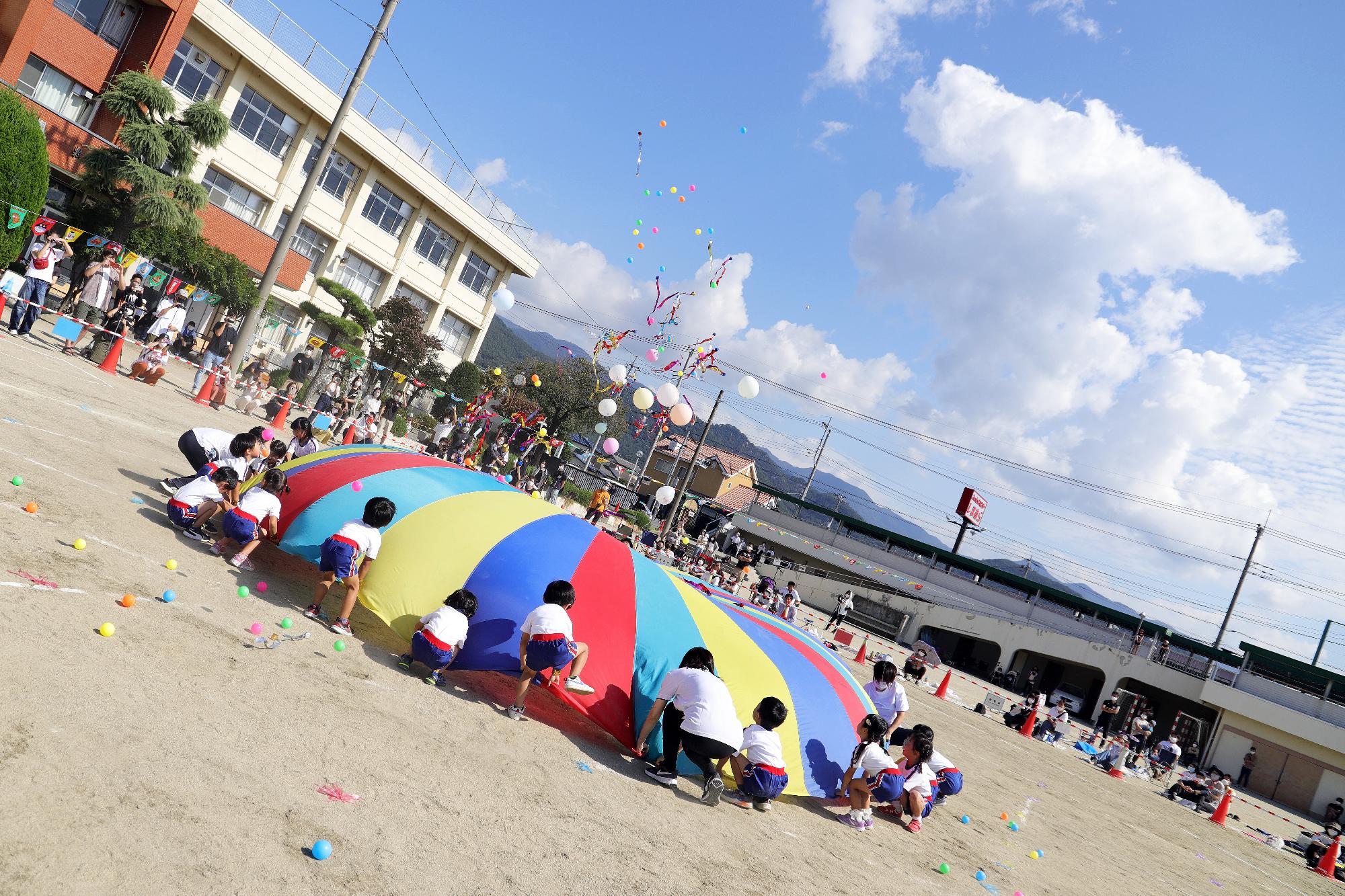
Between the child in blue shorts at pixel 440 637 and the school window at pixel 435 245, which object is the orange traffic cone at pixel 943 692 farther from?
the school window at pixel 435 245

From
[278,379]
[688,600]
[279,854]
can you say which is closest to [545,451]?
[278,379]

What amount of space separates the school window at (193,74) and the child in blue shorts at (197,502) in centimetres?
2543

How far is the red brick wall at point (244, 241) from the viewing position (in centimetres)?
2882

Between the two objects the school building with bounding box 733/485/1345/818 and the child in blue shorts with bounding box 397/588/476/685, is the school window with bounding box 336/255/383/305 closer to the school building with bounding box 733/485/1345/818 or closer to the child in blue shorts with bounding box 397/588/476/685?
the school building with bounding box 733/485/1345/818

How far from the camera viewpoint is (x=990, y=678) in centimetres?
3641

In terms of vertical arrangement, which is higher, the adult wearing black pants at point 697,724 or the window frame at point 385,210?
the window frame at point 385,210

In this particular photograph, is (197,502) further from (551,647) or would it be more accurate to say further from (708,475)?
(708,475)

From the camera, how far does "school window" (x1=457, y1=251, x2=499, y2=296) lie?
1622 inches

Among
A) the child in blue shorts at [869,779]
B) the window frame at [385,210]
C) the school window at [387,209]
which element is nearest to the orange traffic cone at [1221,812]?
the child in blue shorts at [869,779]

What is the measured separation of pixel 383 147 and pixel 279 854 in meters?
34.9

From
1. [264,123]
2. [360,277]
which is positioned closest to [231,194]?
[264,123]

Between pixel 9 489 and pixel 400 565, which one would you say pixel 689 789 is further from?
pixel 9 489

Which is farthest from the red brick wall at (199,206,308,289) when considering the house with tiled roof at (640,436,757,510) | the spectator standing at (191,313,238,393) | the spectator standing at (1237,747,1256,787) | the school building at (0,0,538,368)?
the spectator standing at (1237,747,1256,787)

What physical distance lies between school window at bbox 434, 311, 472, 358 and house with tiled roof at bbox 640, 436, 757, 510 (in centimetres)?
2292
